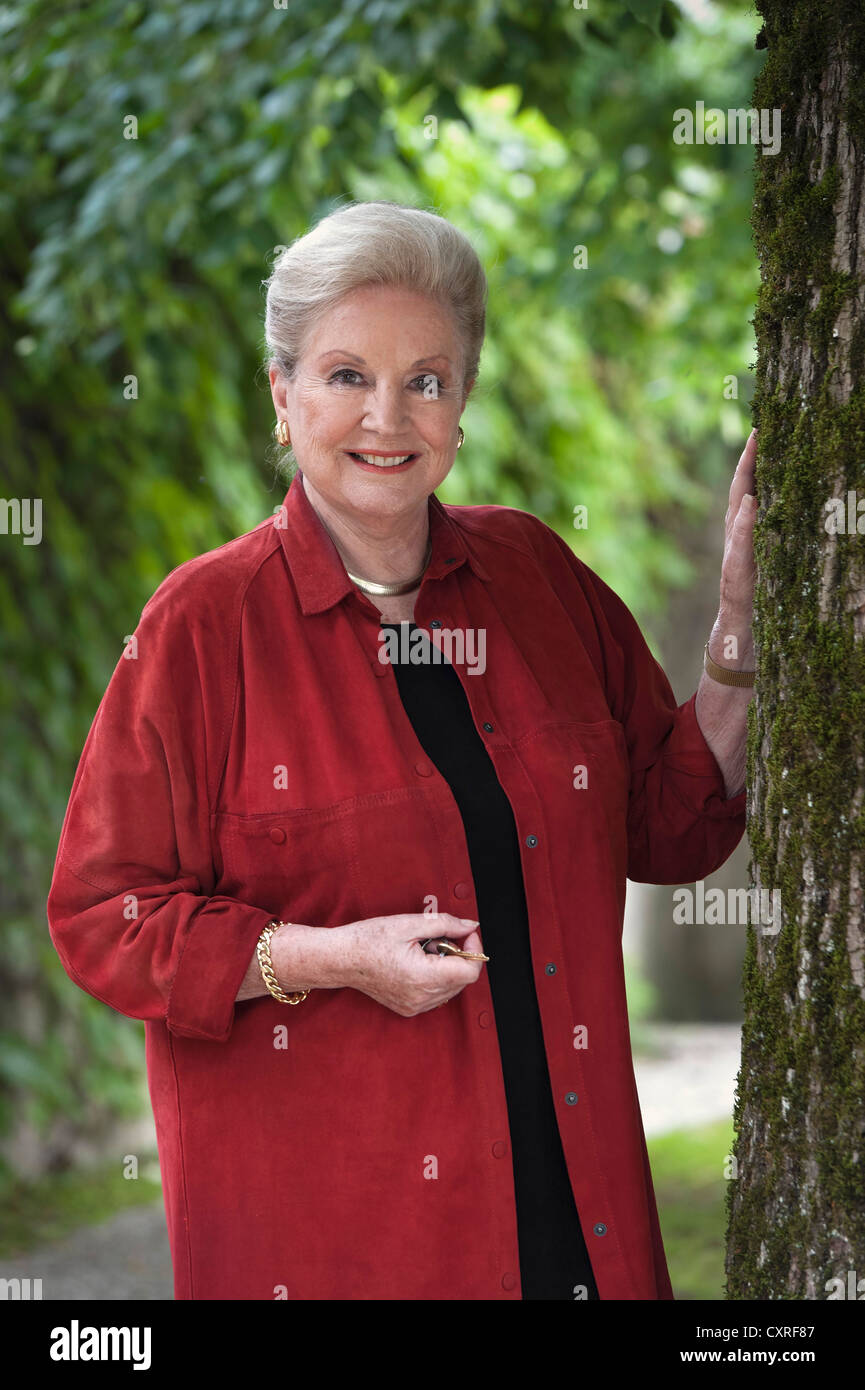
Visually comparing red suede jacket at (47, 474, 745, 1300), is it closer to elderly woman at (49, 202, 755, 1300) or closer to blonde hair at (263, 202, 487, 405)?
elderly woman at (49, 202, 755, 1300)

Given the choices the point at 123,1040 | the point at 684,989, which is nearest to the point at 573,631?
the point at 123,1040

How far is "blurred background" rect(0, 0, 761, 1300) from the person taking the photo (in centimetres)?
371

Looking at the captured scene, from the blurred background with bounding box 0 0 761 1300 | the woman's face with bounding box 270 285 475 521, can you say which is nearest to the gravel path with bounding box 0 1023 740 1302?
the blurred background with bounding box 0 0 761 1300

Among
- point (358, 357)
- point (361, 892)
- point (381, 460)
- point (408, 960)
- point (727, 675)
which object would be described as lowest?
point (408, 960)

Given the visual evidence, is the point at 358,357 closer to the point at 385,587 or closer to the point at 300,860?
the point at 385,587

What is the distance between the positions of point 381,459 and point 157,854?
60 cm

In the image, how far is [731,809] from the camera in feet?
6.94

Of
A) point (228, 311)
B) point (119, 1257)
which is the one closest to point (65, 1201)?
point (119, 1257)

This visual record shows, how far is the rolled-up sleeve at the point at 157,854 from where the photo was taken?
5.86ft

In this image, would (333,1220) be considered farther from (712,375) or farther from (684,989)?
(684,989)

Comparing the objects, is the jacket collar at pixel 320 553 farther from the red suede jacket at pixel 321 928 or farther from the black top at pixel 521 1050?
the black top at pixel 521 1050

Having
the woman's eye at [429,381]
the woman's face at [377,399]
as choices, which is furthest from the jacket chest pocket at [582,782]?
the woman's eye at [429,381]

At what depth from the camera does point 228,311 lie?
5051 millimetres

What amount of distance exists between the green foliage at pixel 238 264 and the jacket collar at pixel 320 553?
2.75ft
